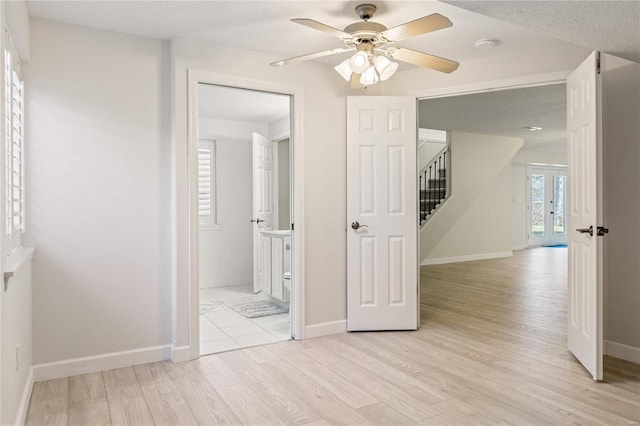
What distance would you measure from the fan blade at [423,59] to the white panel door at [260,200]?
3074mm

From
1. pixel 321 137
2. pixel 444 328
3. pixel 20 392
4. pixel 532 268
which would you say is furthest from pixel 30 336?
pixel 532 268

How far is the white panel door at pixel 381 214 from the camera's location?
4.01m

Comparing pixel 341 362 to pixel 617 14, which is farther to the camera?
pixel 341 362

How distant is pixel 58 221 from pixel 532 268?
738cm

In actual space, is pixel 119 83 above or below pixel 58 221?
above

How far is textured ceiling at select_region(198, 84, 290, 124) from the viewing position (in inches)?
193

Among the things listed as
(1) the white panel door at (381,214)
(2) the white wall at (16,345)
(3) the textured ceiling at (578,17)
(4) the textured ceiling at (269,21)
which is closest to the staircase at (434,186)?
(1) the white panel door at (381,214)

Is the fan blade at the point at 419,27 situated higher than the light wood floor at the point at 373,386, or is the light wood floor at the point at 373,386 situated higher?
the fan blade at the point at 419,27

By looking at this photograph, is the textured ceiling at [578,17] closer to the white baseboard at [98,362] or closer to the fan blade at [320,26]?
the fan blade at [320,26]

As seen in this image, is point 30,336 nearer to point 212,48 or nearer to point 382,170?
point 212,48

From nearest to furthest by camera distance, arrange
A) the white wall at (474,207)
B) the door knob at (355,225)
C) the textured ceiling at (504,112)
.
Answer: the door knob at (355,225), the textured ceiling at (504,112), the white wall at (474,207)

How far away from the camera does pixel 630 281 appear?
3.29 m

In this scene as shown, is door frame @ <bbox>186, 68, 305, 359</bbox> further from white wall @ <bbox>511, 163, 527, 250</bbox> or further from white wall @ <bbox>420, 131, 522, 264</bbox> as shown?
white wall @ <bbox>511, 163, 527, 250</bbox>

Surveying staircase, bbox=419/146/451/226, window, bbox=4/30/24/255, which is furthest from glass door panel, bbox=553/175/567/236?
window, bbox=4/30/24/255
